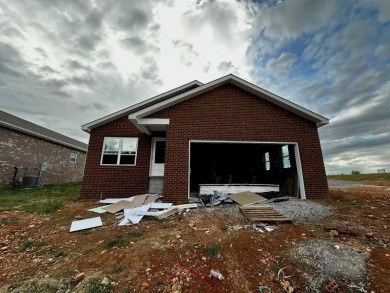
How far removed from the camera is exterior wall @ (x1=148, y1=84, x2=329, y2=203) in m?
→ 9.16

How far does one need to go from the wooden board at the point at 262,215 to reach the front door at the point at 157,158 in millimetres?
5535

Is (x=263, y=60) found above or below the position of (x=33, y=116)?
below

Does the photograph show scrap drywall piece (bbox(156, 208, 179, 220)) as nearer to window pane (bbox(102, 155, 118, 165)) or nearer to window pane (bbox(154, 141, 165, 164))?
window pane (bbox(154, 141, 165, 164))

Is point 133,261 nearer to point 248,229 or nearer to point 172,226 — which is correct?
point 172,226

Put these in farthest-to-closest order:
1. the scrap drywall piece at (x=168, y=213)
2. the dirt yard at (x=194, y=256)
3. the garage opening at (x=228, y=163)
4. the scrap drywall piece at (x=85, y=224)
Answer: the garage opening at (x=228, y=163), the scrap drywall piece at (x=168, y=213), the scrap drywall piece at (x=85, y=224), the dirt yard at (x=194, y=256)

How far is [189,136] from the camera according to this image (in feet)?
30.6

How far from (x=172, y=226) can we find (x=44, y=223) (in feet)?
14.9

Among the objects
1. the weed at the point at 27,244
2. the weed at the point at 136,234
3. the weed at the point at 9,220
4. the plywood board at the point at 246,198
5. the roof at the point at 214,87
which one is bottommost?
the weed at the point at 27,244

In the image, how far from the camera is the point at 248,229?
532 cm

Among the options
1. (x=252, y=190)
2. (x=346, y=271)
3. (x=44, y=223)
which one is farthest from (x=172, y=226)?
(x=252, y=190)

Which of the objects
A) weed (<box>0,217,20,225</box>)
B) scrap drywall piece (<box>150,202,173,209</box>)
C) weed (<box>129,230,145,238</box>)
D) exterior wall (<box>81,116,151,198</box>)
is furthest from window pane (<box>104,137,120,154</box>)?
weed (<box>129,230,145,238</box>)

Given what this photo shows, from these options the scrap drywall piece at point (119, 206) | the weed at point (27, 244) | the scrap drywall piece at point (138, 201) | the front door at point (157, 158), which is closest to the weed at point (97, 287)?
the weed at point (27, 244)

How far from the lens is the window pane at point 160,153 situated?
1120 centimetres

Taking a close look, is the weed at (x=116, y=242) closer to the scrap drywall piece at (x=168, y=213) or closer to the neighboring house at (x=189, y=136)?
the scrap drywall piece at (x=168, y=213)
